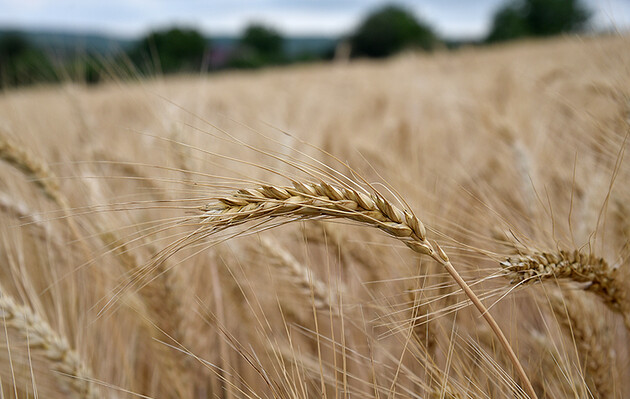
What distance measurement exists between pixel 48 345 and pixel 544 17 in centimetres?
3979

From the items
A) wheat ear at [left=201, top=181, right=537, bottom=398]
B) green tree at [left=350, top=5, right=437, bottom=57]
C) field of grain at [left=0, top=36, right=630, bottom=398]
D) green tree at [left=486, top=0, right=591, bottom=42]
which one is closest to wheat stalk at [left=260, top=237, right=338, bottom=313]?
field of grain at [left=0, top=36, right=630, bottom=398]

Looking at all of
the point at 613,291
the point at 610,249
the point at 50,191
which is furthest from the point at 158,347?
the point at 610,249

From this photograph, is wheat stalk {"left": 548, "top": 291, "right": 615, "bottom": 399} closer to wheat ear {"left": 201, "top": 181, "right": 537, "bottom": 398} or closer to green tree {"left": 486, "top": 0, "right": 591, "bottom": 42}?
wheat ear {"left": 201, "top": 181, "right": 537, "bottom": 398}

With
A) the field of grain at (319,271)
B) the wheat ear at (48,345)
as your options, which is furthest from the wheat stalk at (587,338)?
the wheat ear at (48,345)

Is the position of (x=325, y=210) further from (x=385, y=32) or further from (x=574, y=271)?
(x=385, y=32)

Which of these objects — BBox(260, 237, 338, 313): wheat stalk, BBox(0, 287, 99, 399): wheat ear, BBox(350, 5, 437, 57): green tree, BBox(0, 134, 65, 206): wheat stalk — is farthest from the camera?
BBox(350, 5, 437, 57): green tree

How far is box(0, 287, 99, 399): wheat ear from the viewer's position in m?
0.67

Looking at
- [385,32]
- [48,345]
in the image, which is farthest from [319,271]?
[385,32]

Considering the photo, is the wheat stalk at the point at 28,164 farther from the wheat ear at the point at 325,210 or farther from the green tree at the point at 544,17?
the green tree at the point at 544,17

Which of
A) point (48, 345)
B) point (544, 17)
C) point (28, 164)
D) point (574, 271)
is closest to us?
point (574, 271)

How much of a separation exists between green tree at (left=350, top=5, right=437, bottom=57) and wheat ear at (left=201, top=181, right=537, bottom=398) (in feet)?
112

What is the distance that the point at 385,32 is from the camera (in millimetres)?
34625

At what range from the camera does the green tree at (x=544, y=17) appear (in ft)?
104

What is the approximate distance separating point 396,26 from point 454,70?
33389 millimetres
